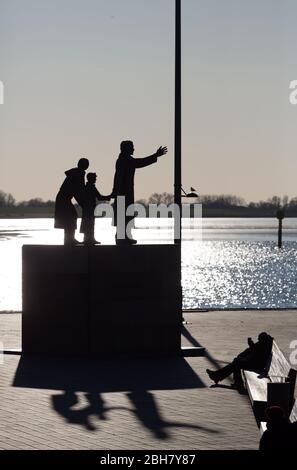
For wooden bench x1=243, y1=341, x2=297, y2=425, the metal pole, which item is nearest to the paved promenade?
wooden bench x1=243, y1=341, x2=297, y2=425

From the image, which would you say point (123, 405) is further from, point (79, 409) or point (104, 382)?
A: point (104, 382)

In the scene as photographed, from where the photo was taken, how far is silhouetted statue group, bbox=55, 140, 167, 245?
22000 millimetres

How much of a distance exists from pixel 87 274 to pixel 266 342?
5091mm

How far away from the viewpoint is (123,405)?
1611 centimetres

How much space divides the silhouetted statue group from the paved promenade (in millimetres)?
2362

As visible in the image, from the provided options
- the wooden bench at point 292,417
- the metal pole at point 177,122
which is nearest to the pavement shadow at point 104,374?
the wooden bench at point 292,417

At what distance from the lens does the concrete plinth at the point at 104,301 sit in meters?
21.7

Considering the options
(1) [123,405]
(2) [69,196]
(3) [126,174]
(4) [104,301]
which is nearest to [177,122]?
(3) [126,174]

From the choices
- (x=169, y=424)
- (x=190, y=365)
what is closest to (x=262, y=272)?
(x=190, y=365)

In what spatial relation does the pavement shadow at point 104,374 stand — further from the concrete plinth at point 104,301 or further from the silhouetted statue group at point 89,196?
the silhouetted statue group at point 89,196

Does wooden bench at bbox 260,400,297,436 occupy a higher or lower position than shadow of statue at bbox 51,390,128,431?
higher

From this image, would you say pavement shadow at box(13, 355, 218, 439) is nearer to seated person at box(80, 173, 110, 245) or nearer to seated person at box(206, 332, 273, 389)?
seated person at box(206, 332, 273, 389)

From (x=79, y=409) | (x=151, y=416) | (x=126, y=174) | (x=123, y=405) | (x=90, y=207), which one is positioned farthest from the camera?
(x=90, y=207)

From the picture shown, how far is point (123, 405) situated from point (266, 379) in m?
2.03
